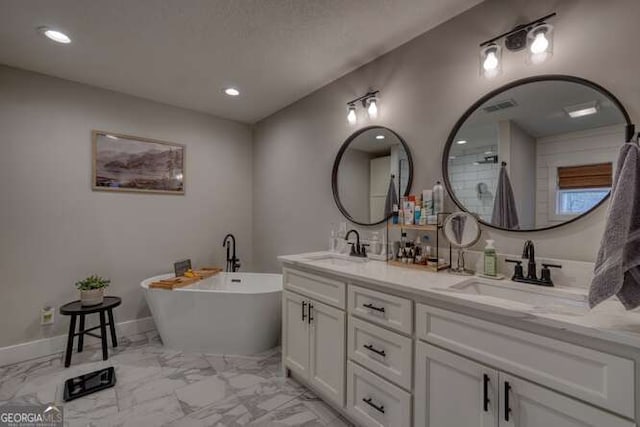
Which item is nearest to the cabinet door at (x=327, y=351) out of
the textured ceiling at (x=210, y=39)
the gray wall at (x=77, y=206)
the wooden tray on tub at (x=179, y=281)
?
the wooden tray on tub at (x=179, y=281)

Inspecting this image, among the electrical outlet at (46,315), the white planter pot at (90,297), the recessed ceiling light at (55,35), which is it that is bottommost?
the electrical outlet at (46,315)

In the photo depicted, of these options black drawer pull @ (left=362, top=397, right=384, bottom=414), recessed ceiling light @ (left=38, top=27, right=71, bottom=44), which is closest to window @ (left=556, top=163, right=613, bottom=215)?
black drawer pull @ (left=362, top=397, right=384, bottom=414)

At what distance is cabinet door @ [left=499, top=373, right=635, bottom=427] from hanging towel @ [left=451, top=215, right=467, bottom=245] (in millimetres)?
801

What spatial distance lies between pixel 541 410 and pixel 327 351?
1116mm

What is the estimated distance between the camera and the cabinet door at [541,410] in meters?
0.87

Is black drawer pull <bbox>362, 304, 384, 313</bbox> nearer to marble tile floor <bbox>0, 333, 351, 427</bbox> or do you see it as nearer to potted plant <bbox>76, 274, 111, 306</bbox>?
marble tile floor <bbox>0, 333, 351, 427</bbox>

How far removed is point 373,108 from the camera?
2.22 m

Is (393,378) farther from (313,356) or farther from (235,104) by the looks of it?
(235,104)

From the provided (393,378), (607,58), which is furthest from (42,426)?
(607,58)

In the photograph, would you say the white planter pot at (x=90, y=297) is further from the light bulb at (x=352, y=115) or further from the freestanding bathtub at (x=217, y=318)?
the light bulb at (x=352, y=115)

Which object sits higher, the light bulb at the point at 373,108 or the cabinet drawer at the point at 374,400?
the light bulb at the point at 373,108

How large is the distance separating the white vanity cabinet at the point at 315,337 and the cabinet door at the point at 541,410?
2.78 feet

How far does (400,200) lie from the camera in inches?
81.0

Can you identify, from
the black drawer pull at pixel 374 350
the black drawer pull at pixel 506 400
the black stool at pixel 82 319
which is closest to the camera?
the black drawer pull at pixel 506 400
